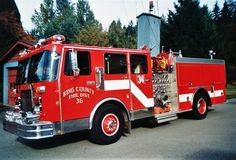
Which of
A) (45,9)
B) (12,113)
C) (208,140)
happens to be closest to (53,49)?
(12,113)

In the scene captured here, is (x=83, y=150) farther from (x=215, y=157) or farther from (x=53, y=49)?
(x=215, y=157)

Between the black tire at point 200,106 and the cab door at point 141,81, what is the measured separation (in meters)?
2.47

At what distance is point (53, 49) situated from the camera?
6.36m

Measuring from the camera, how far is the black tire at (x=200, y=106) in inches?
393

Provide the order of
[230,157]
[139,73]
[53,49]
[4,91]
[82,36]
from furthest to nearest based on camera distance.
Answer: [82,36] < [4,91] < [139,73] < [53,49] < [230,157]

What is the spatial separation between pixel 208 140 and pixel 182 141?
0.67 metres

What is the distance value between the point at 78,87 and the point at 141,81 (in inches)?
85.5

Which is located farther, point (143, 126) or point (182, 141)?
point (143, 126)

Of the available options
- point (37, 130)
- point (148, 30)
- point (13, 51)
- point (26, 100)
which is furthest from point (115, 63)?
point (13, 51)

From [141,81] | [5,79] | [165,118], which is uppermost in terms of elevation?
[5,79]

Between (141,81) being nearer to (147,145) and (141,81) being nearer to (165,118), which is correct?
(165,118)

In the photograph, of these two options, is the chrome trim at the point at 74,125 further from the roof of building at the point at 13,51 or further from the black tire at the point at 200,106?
the roof of building at the point at 13,51

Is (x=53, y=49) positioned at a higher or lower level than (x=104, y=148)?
higher

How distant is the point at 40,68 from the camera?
6.62 m
